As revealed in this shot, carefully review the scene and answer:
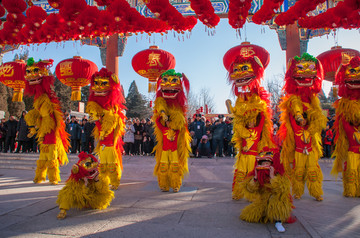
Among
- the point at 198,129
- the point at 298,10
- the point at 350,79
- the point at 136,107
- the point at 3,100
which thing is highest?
the point at 136,107

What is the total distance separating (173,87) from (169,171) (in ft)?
4.45

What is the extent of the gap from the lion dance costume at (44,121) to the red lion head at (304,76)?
162 inches

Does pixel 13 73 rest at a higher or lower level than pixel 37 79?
higher

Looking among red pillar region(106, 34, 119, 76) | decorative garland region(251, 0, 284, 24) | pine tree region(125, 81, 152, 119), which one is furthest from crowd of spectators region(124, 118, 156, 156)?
pine tree region(125, 81, 152, 119)

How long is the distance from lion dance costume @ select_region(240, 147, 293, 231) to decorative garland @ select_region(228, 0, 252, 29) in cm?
222

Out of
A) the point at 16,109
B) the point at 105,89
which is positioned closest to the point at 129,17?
the point at 105,89

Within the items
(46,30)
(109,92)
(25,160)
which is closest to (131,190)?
(109,92)

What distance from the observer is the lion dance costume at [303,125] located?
12.1ft

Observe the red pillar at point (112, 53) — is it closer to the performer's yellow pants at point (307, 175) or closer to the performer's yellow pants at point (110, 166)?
the performer's yellow pants at point (110, 166)

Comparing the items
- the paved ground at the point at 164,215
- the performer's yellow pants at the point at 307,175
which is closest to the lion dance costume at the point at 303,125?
the performer's yellow pants at the point at 307,175

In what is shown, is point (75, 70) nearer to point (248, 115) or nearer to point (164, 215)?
point (248, 115)

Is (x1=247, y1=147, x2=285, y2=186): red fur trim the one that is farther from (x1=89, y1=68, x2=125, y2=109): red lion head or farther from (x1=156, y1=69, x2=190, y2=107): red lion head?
(x1=89, y1=68, x2=125, y2=109): red lion head

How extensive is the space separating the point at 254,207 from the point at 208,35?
10.2 ft

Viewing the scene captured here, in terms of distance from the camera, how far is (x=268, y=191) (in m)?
2.69
